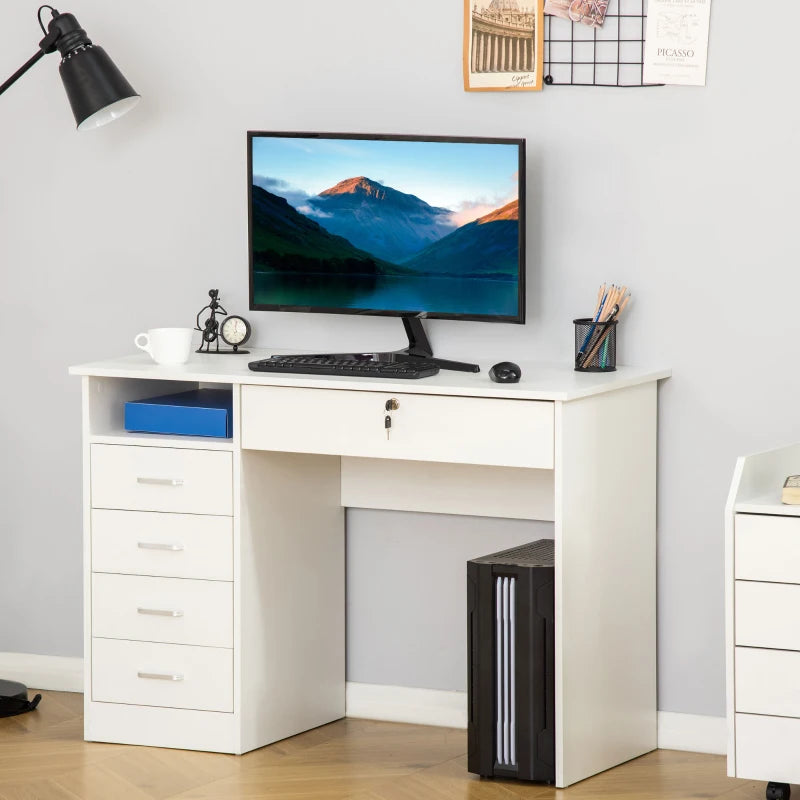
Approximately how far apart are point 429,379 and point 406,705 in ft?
3.09

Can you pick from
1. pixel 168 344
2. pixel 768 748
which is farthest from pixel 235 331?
pixel 768 748

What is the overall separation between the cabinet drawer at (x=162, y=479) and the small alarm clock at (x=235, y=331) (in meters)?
0.41

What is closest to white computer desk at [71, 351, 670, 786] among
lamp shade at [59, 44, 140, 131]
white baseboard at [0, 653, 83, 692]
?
white baseboard at [0, 653, 83, 692]

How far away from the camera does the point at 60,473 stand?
3.84 meters

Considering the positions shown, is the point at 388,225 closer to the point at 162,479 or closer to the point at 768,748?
the point at 162,479

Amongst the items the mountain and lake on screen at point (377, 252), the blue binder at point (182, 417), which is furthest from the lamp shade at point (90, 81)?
the blue binder at point (182, 417)

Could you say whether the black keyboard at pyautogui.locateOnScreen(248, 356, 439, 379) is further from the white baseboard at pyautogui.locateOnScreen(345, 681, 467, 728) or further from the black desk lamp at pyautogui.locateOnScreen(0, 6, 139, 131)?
the white baseboard at pyautogui.locateOnScreen(345, 681, 467, 728)

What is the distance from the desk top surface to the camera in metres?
2.96

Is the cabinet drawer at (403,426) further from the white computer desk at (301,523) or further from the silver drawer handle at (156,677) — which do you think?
the silver drawer handle at (156,677)

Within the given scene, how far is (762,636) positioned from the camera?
277cm

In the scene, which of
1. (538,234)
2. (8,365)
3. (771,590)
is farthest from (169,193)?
(771,590)

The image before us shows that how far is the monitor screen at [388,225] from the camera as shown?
3.24 metres

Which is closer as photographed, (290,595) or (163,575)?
(163,575)

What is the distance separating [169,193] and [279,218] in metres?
0.38
